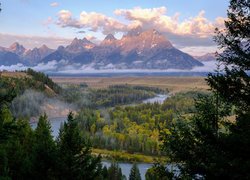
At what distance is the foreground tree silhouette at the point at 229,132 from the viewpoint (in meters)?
17.4

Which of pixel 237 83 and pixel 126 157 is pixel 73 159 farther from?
pixel 126 157

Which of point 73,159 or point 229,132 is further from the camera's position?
point 73,159

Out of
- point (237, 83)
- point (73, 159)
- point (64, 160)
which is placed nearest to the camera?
point (237, 83)

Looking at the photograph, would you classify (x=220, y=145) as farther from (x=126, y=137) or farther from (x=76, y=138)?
(x=126, y=137)

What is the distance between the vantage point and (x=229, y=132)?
2062cm

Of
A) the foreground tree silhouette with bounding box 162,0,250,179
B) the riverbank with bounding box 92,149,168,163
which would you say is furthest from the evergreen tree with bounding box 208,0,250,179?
the riverbank with bounding box 92,149,168,163

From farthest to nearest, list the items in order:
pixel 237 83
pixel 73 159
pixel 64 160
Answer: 1. pixel 73 159
2. pixel 64 160
3. pixel 237 83

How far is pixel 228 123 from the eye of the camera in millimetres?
20109

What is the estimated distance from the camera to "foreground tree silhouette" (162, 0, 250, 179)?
17.4m

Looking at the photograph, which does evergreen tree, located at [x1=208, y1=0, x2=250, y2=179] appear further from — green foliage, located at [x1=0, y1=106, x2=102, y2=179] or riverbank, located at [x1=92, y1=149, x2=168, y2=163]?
riverbank, located at [x1=92, y1=149, x2=168, y2=163]

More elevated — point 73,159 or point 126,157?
point 73,159

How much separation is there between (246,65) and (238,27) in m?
2.13

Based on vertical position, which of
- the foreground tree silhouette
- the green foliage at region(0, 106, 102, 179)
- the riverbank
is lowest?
the riverbank

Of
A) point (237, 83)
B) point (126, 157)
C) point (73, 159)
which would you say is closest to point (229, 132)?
point (237, 83)
